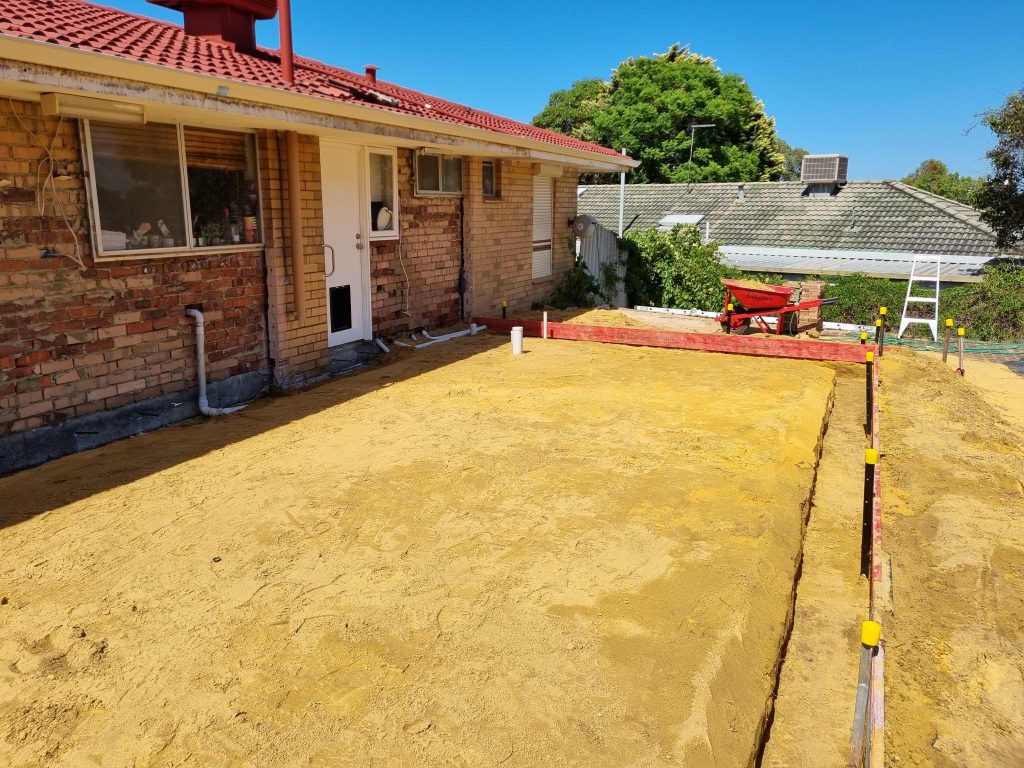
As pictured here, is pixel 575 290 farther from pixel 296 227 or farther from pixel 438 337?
pixel 296 227

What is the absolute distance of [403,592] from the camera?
4.04 m

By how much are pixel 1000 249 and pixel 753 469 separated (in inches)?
635

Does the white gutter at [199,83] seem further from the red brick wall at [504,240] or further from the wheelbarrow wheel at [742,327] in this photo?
the wheelbarrow wheel at [742,327]

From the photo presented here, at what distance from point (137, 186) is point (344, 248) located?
3.14 m

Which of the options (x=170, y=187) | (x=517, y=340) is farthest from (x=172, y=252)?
(x=517, y=340)

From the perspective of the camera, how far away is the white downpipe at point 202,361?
722cm

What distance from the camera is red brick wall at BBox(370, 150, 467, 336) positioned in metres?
10.5

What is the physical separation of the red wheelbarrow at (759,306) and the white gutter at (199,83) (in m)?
5.91

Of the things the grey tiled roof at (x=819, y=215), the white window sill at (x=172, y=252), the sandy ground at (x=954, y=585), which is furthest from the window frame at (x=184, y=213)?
the grey tiled roof at (x=819, y=215)

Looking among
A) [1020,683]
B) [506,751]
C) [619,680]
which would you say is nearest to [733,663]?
[619,680]

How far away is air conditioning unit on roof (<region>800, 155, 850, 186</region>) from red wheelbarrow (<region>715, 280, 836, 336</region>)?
40.2ft

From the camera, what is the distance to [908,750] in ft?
10.8

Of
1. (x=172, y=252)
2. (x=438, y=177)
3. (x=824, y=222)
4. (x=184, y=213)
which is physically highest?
(x=438, y=177)

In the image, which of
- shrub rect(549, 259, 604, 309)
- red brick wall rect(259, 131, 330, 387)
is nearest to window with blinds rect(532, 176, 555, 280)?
shrub rect(549, 259, 604, 309)
